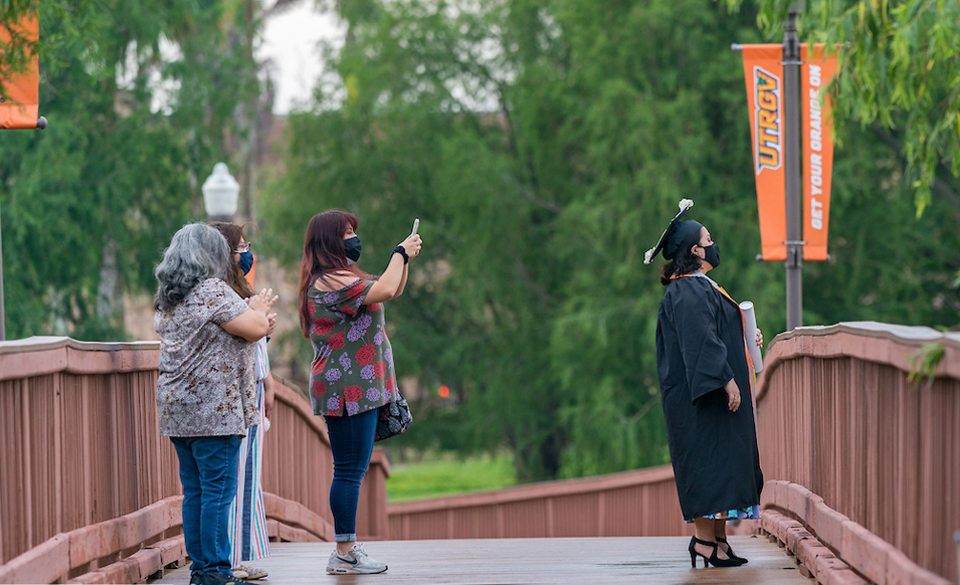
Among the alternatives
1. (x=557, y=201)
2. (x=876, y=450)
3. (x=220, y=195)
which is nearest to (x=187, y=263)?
(x=876, y=450)

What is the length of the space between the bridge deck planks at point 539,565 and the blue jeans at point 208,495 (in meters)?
0.51

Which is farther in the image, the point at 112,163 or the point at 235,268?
the point at 112,163

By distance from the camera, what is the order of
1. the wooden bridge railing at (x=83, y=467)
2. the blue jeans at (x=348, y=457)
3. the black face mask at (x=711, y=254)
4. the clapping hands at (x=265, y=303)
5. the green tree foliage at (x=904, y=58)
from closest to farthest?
the wooden bridge railing at (x=83, y=467) → the clapping hands at (x=265, y=303) → the blue jeans at (x=348, y=457) → the black face mask at (x=711, y=254) → the green tree foliage at (x=904, y=58)

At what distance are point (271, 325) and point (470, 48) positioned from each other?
18083mm

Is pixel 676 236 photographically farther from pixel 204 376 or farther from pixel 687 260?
pixel 204 376

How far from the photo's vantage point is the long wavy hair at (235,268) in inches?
194

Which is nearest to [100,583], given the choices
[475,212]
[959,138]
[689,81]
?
[959,138]

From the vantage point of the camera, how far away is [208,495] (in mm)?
4688

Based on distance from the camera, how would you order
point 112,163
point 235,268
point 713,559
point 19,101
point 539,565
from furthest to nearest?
point 112,163
point 19,101
point 539,565
point 713,559
point 235,268

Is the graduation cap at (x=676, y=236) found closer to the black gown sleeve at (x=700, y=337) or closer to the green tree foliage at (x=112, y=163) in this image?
the black gown sleeve at (x=700, y=337)

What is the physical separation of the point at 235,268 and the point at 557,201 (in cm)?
1673

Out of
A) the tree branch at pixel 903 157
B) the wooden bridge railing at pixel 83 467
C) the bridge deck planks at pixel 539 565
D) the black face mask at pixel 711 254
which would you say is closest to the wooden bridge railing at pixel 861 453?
the bridge deck planks at pixel 539 565

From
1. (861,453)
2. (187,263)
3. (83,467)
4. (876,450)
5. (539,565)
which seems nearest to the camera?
(876,450)

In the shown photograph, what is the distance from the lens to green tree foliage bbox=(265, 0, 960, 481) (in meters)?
17.6
